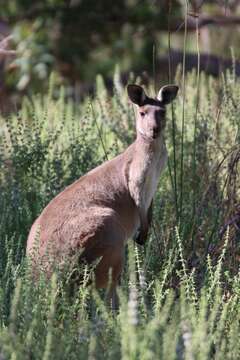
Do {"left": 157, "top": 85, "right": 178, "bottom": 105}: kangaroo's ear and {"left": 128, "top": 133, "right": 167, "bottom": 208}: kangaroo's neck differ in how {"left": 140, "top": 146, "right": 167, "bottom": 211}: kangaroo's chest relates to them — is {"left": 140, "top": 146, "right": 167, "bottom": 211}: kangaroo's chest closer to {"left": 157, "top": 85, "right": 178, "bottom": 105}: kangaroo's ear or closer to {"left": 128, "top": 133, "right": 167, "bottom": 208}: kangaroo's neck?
{"left": 128, "top": 133, "right": 167, "bottom": 208}: kangaroo's neck

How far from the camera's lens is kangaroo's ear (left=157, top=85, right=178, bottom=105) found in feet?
17.0

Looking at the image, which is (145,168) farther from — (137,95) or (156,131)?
(137,95)

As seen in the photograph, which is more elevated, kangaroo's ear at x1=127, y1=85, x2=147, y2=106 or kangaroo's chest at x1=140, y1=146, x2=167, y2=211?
kangaroo's ear at x1=127, y1=85, x2=147, y2=106

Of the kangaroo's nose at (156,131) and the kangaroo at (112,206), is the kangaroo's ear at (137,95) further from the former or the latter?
the kangaroo's nose at (156,131)

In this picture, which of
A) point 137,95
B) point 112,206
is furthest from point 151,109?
point 112,206

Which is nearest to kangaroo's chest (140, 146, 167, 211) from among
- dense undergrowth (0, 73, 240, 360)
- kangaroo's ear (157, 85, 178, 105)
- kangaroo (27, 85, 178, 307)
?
kangaroo (27, 85, 178, 307)

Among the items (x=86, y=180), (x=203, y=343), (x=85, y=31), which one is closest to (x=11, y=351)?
(x=203, y=343)

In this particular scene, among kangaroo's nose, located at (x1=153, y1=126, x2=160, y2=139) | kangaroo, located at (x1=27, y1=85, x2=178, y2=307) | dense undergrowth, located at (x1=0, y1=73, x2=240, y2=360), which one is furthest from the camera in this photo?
kangaroo's nose, located at (x1=153, y1=126, x2=160, y2=139)

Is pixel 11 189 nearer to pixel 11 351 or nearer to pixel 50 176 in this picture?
pixel 50 176

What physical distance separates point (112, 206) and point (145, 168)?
0.36m

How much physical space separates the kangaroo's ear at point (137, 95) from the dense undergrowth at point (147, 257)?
0.87 feet

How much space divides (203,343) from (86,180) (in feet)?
7.23

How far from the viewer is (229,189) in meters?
5.11

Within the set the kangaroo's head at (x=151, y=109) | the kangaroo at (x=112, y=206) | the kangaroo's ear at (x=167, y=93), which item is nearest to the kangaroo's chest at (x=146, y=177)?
the kangaroo at (x=112, y=206)
